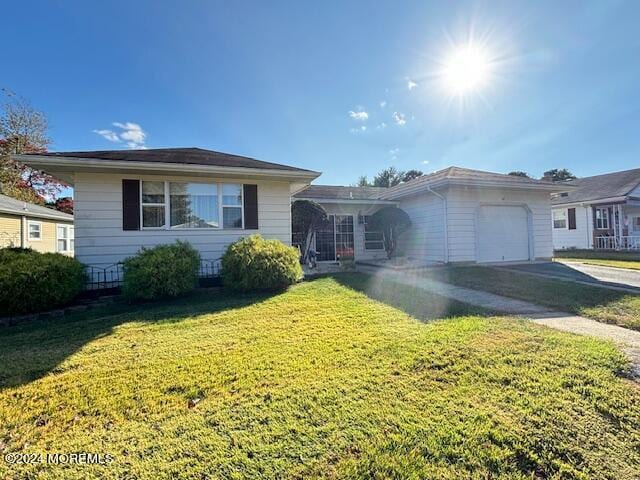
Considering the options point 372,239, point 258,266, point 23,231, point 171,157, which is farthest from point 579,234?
point 23,231

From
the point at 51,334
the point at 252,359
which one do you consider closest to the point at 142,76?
the point at 51,334

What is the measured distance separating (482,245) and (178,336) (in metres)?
10.7

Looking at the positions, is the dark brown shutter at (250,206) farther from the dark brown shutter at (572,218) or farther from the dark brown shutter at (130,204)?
the dark brown shutter at (572,218)

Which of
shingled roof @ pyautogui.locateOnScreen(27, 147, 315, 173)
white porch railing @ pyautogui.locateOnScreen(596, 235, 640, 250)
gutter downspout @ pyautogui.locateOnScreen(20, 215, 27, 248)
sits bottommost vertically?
white porch railing @ pyautogui.locateOnScreen(596, 235, 640, 250)

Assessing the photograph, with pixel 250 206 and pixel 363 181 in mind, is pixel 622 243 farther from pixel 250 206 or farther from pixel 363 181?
pixel 363 181

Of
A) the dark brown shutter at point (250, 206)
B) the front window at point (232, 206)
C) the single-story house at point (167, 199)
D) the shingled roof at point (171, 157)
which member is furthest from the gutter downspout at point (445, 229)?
the front window at point (232, 206)

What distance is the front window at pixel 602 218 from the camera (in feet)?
58.1

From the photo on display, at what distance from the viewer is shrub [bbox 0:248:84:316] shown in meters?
5.27

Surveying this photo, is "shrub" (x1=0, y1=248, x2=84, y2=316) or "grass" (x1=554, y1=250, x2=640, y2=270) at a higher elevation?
"shrub" (x1=0, y1=248, x2=84, y2=316)

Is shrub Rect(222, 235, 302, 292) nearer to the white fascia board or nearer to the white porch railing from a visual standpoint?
the white fascia board

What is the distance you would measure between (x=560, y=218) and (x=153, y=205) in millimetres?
24287

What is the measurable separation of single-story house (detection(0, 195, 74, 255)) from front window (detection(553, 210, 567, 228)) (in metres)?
30.6

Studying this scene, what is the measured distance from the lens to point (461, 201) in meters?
10.6

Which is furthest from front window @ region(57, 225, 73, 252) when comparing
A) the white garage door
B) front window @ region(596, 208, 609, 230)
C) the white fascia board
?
front window @ region(596, 208, 609, 230)
